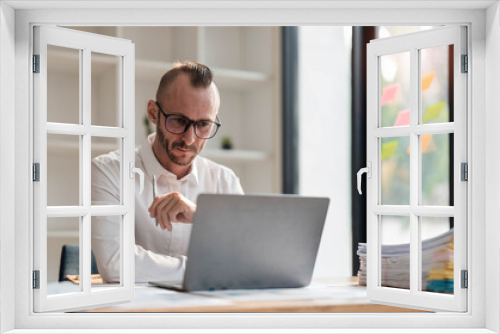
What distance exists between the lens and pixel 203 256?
2086 mm

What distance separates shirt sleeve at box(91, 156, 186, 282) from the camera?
7.80ft

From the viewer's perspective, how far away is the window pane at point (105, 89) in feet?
11.9

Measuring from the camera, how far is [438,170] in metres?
3.19

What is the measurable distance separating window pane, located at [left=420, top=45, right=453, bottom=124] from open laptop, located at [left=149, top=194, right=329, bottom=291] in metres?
1.18

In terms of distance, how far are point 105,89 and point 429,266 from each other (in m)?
2.42

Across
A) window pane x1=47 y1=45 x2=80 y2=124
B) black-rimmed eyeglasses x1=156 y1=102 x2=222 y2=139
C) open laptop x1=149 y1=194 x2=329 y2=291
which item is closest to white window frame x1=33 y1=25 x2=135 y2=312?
open laptop x1=149 y1=194 x2=329 y2=291

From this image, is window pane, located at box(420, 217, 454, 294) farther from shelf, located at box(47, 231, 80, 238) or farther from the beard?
shelf, located at box(47, 231, 80, 238)

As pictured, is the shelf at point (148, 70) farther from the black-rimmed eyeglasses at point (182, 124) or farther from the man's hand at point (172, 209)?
the man's hand at point (172, 209)

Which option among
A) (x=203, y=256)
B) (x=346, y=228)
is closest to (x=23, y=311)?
(x=203, y=256)

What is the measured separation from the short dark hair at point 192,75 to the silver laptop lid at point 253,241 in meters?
1.22

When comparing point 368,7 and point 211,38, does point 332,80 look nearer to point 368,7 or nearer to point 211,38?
point 211,38

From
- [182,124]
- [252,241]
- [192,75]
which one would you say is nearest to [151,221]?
[182,124]

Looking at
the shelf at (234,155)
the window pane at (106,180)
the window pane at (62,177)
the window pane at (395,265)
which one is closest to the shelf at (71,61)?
the window pane at (62,177)

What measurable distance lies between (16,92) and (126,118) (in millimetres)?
348
